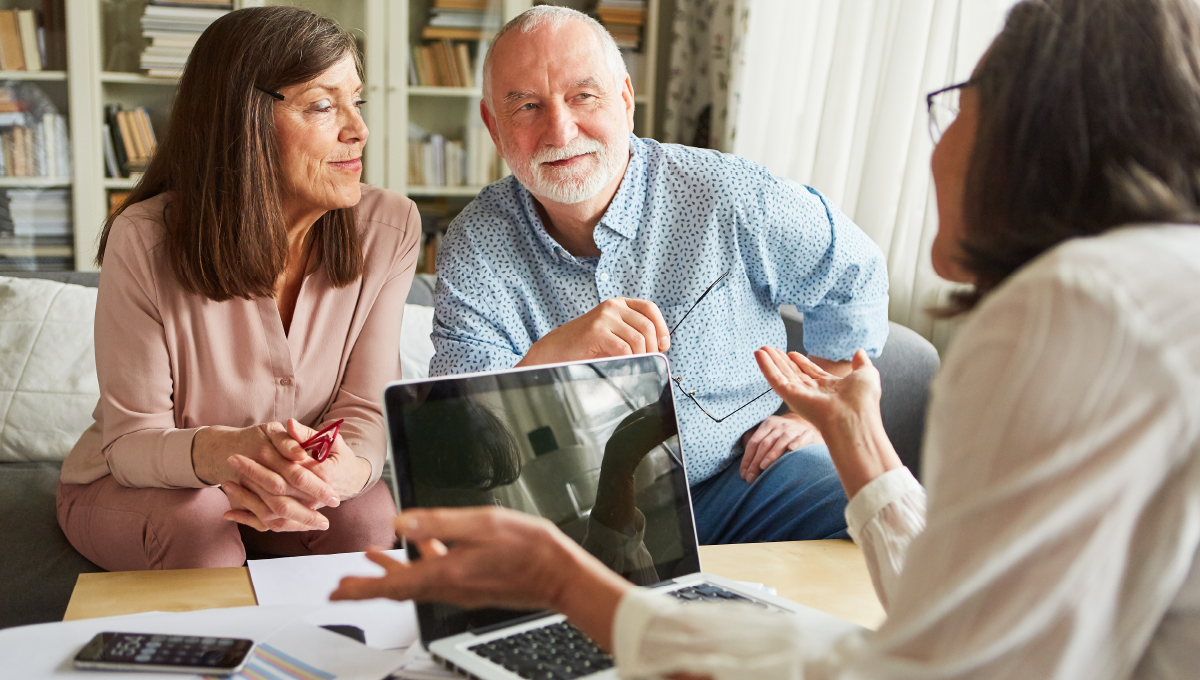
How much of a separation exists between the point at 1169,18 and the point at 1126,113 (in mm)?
72

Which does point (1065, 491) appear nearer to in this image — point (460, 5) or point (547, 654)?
point (547, 654)

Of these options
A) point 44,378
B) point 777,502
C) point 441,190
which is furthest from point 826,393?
point 441,190

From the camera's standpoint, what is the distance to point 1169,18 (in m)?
0.55

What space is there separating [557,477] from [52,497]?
4.23 feet

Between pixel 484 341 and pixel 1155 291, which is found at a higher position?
pixel 1155 291

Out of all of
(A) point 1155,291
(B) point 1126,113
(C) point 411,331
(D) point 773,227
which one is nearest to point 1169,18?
(B) point 1126,113

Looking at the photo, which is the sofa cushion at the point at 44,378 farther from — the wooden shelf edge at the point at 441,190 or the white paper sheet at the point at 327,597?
the wooden shelf edge at the point at 441,190

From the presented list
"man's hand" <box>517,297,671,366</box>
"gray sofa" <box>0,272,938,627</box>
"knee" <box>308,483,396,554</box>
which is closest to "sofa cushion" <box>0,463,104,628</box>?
"gray sofa" <box>0,272,938,627</box>

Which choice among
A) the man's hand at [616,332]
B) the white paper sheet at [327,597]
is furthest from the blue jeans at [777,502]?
the white paper sheet at [327,597]

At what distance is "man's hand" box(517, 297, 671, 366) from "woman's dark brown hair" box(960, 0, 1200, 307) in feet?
2.18

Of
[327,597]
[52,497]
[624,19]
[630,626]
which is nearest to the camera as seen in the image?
[630,626]

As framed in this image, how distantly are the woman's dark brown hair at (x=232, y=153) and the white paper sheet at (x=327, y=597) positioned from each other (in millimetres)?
490

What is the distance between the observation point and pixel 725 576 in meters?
1.04

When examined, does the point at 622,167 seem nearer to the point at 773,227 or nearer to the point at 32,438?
the point at 773,227
